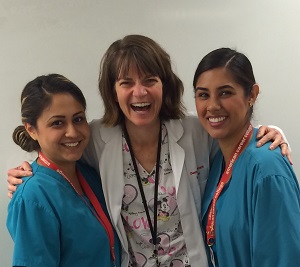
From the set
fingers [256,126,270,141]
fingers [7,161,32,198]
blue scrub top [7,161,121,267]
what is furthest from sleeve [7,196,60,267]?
fingers [256,126,270,141]

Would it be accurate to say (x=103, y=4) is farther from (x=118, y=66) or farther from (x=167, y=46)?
(x=118, y=66)

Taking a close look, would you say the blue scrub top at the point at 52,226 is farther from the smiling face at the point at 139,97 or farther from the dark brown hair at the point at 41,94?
the smiling face at the point at 139,97

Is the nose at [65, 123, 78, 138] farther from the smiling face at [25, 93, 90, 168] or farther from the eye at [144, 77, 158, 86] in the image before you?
the eye at [144, 77, 158, 86]

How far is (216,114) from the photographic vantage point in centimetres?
121

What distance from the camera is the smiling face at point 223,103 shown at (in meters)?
1.18

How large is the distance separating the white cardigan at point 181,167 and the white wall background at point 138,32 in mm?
527

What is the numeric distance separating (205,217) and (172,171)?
23 centimetres

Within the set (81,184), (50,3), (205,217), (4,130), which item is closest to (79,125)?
(81,184)

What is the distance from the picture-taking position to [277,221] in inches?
40.2

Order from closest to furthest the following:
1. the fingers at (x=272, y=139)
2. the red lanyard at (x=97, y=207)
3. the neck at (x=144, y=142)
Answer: the fingers at (x=272, y=139) → the red lanyard at (x=97, y=207) → the neck at (x=144, y=142)

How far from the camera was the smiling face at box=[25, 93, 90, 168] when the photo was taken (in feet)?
3.93

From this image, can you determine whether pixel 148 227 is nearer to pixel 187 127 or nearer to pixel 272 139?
pixel 187 127

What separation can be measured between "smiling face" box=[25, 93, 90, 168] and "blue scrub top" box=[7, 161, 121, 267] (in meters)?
0.08

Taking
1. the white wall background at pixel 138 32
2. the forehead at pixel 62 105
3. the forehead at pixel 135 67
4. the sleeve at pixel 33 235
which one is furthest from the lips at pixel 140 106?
the white wall background at pixel 138 32
